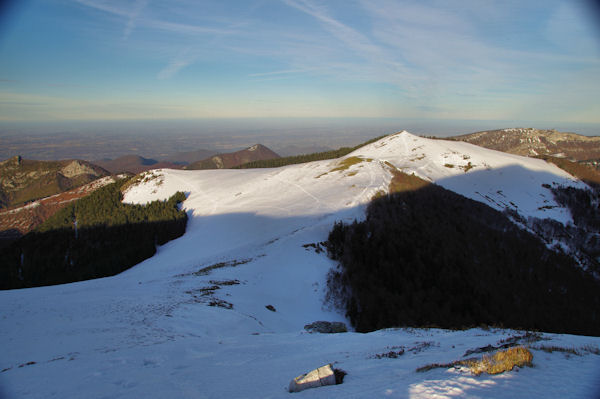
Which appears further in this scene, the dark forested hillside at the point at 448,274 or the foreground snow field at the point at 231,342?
the dark forested hillside at the point at 448,274

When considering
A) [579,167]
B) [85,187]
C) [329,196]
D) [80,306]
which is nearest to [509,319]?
[329,196]

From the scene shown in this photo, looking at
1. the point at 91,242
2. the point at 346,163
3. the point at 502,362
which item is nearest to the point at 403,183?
the point at 346,163

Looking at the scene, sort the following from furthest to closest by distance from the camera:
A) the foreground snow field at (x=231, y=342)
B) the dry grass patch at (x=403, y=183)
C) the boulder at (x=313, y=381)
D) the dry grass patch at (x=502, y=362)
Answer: the dry grass patch at (x=403, y=183) → the boulder at (x=313, y=381) → the foreground snow field at (x=231, y=342) → the dry grass patch at (x=502, y=362)

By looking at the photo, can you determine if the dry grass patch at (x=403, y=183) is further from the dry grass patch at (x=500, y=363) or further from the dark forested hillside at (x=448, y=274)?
the dry grass patch at (x=500, y=363)

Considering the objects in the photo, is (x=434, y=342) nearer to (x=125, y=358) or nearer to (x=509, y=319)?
(x=125, y=358)

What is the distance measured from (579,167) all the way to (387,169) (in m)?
115

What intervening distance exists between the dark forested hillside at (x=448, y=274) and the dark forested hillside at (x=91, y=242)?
37937mm

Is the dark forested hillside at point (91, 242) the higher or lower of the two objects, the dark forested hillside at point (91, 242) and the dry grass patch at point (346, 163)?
the lower

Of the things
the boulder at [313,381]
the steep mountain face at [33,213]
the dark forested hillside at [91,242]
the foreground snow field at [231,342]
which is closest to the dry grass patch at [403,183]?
the foreground snow field at [231,342]

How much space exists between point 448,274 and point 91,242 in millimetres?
79835

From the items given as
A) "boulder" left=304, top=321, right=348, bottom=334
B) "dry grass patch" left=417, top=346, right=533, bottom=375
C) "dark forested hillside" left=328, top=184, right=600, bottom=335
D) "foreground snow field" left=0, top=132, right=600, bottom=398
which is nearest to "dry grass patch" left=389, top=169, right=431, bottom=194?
"dark forested hillside" left=328, top=184, right=600, bottom=335

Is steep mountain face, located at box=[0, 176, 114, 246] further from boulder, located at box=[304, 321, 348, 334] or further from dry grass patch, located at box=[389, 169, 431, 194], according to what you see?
boulder, located at box=[304, 321, 348, 334]

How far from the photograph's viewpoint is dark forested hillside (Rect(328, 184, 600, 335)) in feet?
91.7

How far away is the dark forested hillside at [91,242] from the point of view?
4841cm
